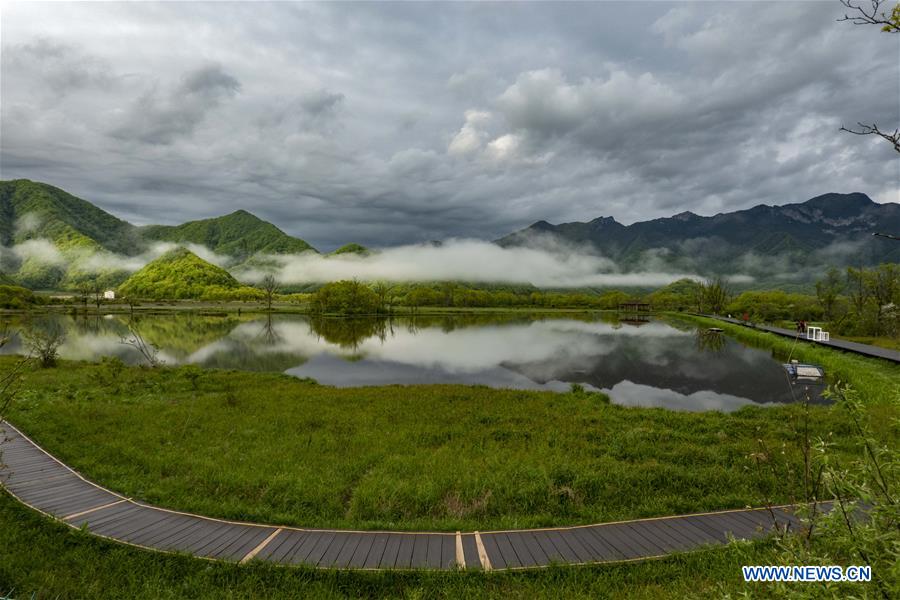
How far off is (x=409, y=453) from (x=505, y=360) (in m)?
34.3

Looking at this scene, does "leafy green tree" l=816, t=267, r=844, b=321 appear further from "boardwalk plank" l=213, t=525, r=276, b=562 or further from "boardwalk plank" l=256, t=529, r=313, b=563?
"boardwalk plank" l=213, t=525, r=276, b=562

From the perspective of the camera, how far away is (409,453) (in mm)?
17703

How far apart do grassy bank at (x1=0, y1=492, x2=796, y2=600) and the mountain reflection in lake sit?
22.7m

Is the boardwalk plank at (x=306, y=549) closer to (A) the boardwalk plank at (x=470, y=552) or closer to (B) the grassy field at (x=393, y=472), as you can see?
(B) the grassy field at (x=393, y=472)

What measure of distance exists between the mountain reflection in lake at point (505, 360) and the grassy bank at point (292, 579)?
894 inches

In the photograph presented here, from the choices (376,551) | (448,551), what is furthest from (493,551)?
(376,551)

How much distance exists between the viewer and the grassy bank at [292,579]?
27.1 feet

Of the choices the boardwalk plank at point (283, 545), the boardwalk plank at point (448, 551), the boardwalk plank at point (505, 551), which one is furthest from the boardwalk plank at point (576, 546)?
the boardwalk plank at point (283, 545)

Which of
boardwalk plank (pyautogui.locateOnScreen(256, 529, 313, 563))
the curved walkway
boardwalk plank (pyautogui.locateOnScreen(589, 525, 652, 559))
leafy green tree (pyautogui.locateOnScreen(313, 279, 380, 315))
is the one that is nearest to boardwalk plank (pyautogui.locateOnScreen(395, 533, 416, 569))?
the curved walkway

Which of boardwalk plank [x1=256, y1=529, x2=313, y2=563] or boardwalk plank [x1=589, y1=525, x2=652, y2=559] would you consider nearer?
boardwalk plank [x1=256, y1=529, x2=313, y2=563]

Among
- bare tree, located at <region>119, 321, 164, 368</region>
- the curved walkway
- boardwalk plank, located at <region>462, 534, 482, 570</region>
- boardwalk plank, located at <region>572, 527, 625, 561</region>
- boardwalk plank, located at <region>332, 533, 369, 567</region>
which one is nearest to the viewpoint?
boardwalk plank, located at <region>462, 534, 482, 570</region>

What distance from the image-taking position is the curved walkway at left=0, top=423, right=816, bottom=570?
9516mm

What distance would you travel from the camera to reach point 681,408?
28.8 m

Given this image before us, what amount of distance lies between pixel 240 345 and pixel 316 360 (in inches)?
729
